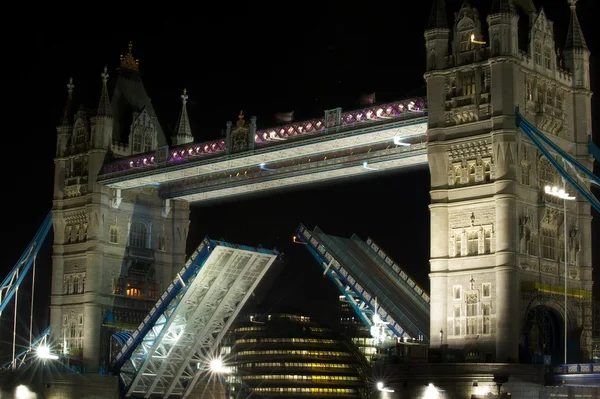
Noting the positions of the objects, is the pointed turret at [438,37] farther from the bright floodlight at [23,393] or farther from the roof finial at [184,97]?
the bright floodlight at [23,393]

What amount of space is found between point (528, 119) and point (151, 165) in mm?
22033

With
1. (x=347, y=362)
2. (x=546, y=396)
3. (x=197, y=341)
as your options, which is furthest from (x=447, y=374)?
(x=347, y=362)

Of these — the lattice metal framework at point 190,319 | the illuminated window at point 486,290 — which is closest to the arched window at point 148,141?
the lattice metal framework at point 190,319

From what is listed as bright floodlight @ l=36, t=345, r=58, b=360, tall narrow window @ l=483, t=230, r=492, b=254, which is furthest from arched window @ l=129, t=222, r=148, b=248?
tall narrow window @ l=483, t=230, r=492, b=254

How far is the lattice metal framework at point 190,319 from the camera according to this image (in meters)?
58.3

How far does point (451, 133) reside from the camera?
163ft

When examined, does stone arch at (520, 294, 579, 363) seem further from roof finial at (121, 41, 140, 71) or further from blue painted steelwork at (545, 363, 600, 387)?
roof finial at (121, 41, 140, 71)

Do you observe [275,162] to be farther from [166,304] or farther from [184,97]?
[184,97]

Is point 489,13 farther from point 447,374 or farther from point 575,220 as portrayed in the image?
point 447,374

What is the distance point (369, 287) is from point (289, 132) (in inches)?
312

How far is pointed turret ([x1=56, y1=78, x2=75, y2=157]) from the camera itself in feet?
225

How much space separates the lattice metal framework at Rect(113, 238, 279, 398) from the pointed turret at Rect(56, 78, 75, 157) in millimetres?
12978

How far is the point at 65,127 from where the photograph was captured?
68688 mm

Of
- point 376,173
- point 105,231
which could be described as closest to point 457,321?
point 376,173
